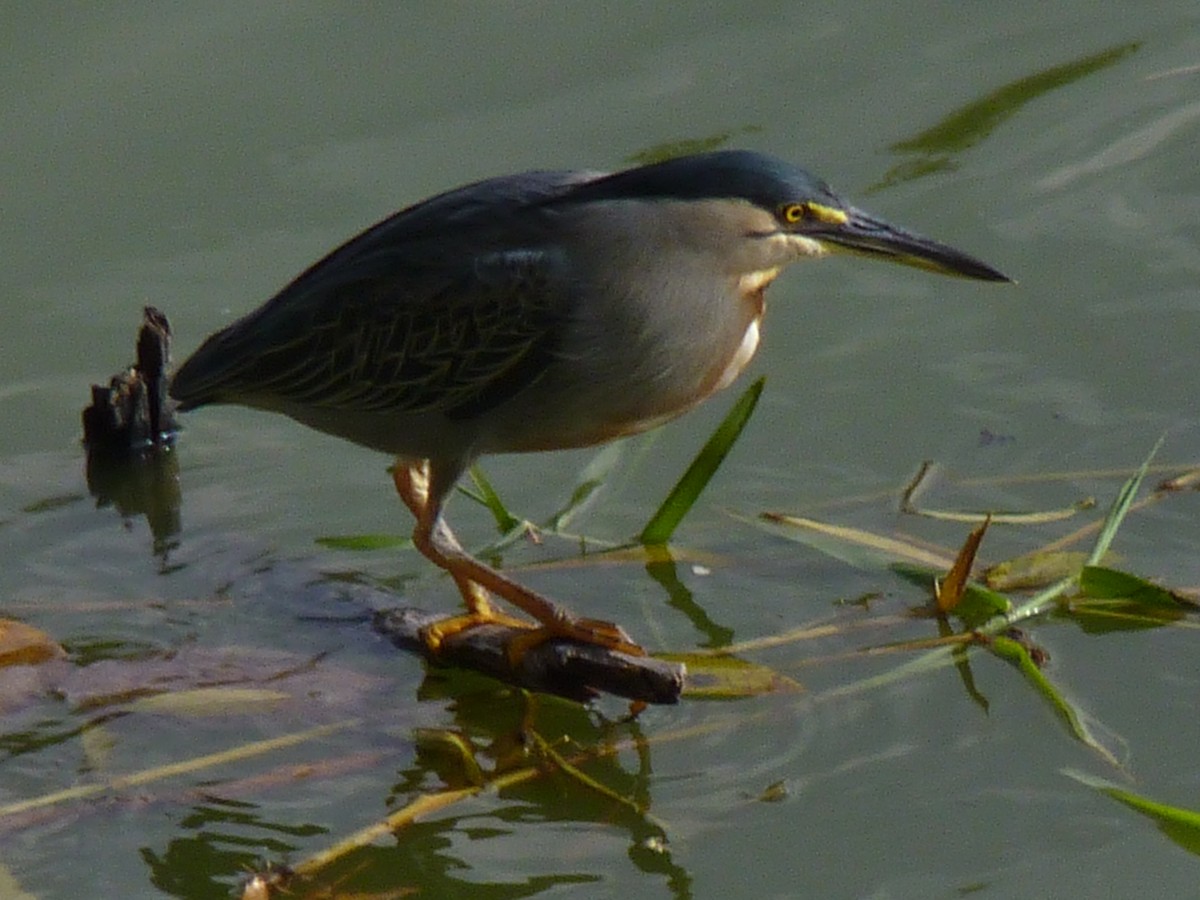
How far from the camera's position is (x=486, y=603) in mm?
6000

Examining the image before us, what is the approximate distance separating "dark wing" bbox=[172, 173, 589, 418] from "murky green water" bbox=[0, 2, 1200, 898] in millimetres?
615

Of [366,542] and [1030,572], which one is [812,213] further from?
[366,542]

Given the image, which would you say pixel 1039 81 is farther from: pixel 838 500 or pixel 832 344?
pixel 838 500

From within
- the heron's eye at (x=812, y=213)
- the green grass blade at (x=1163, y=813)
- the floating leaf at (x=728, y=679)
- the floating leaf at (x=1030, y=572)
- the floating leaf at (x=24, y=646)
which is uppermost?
the heron's eye at (x=812, y=213)

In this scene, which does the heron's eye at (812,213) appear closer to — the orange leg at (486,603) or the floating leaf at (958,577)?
the floating leaf at (958,577)

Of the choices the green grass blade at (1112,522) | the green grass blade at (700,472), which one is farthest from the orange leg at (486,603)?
the green grass blade at (1112,522)

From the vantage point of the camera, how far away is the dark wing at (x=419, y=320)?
18.4ft

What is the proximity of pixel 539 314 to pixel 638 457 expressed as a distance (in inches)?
39.1

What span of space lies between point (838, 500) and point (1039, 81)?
140 inches

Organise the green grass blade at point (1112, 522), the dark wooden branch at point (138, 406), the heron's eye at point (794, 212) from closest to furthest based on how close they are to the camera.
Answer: the heron's eye at point (794, 212) → the green grass blade at point (1112, 522) → the dark wooden branch at point (138, 406)

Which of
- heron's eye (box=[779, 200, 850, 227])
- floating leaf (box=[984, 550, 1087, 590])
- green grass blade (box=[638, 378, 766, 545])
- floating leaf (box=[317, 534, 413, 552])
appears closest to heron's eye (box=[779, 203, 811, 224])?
heron's eye (box=[779, 200, 850, 227])

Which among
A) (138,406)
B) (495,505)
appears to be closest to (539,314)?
(495,505)

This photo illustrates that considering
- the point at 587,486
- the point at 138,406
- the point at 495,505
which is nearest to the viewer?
the point at 495,505

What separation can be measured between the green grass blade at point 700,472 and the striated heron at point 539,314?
0.61 ft
